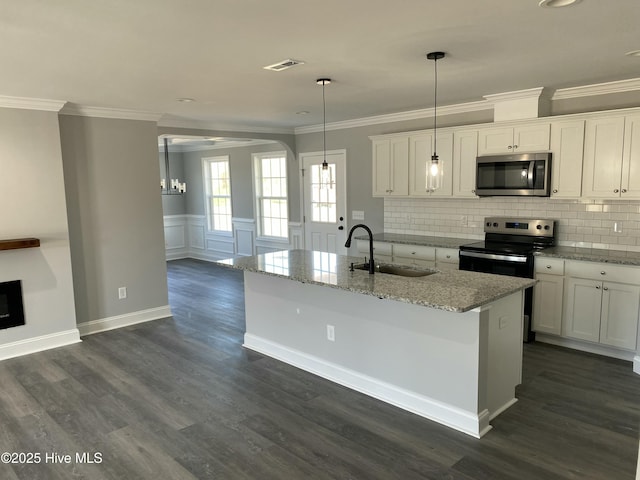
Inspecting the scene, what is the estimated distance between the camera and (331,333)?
147 inches

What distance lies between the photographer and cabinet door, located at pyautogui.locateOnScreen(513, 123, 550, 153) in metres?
4.46

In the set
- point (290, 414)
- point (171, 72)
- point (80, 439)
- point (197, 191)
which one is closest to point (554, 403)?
point (290, 414)

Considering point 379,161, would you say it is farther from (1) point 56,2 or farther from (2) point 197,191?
(2) point 197,191

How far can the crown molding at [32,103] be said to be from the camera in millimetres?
4230

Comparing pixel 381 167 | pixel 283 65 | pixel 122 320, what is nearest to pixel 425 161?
pixel 381 167

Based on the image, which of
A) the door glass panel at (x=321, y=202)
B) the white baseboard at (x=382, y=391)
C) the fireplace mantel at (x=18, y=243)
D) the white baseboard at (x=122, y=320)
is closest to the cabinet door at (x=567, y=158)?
the white baseboard at (x=382, y=391)

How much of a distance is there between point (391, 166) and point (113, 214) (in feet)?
11.1

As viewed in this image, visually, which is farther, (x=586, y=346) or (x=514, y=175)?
(x=514, y=175)

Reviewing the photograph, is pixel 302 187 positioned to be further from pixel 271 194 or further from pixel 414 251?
pixel 414 251

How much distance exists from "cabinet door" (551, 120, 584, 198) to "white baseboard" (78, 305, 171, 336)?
4667 millimetres

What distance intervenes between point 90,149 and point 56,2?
10.3ft

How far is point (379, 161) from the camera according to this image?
232 inches

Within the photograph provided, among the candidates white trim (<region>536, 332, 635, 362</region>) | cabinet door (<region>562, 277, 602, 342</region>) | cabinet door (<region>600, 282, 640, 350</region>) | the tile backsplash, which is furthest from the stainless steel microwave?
white trim (<region>536, 332, 635, 362</region>)

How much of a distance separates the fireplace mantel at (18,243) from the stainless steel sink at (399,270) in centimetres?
310
